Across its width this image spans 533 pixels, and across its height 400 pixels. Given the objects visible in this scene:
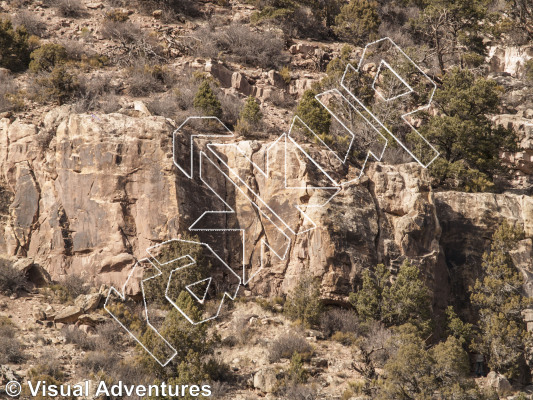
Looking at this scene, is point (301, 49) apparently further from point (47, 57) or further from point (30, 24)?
point (30, 24)

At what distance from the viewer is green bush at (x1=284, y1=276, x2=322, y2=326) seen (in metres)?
25.1

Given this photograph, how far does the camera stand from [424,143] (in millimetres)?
31703

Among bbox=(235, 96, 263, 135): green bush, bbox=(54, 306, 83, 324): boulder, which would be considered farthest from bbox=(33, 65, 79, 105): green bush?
bbox=(54, 306, 83, 324): boulder

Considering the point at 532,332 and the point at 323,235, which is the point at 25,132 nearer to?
the point at 323,235

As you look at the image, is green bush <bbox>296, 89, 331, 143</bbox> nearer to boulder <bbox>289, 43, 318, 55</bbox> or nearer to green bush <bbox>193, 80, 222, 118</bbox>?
green bush <bbox>193, 80, 222, 118</bbox>

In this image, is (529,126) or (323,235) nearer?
(323,235)

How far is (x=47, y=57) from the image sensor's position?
1337 inches

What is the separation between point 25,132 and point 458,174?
643 inches

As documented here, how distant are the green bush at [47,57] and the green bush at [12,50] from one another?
651 millimetres

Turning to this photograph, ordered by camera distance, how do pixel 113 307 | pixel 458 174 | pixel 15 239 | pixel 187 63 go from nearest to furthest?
pixel 113 307 < pixel 15 239 < pixel 458 174 < pixel 187 63

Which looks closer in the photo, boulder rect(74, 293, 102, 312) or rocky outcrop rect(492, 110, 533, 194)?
boulder rect(74, 293, 102, 312)

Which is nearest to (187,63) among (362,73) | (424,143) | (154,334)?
(362,73)

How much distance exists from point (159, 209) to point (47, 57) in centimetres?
1162

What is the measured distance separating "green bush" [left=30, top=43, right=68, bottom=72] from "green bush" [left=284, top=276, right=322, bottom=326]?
1553cm
